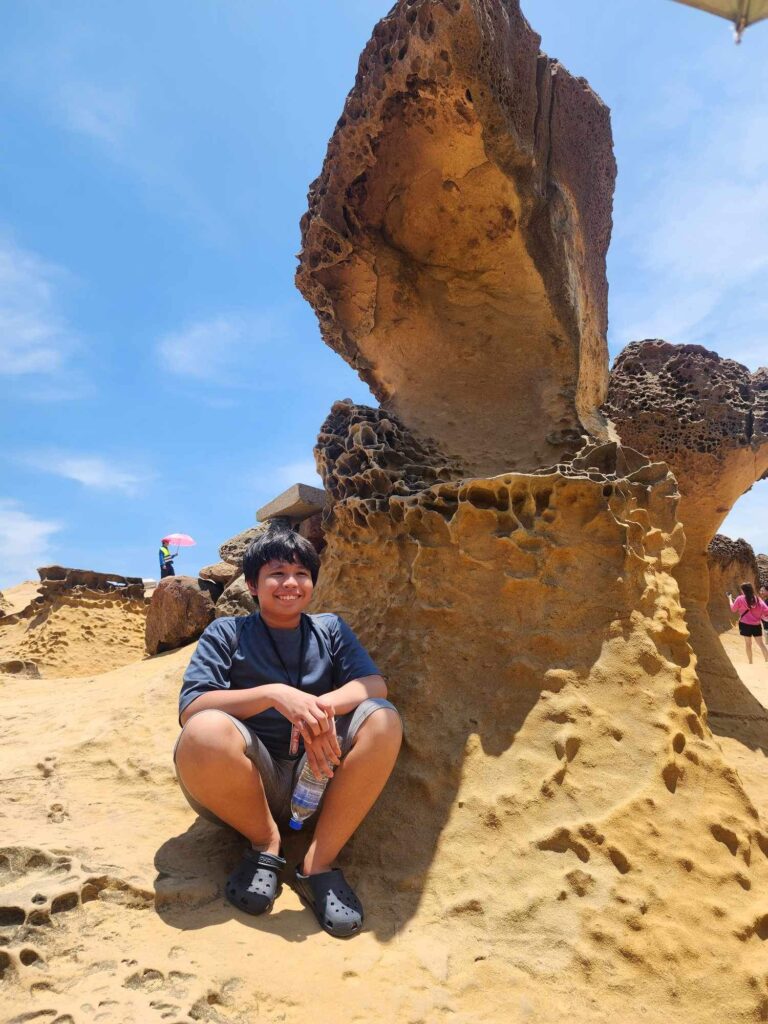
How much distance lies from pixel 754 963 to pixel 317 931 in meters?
1.19

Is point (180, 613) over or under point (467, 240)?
under

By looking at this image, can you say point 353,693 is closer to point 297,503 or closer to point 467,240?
point 467,240

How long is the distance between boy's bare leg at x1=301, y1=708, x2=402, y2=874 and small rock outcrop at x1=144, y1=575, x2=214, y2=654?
4.40 metres

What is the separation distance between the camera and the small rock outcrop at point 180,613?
6293 mm

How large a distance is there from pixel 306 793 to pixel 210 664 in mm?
473

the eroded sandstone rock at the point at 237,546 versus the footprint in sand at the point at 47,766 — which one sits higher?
the eroded sandstone rock at the point at 237,546

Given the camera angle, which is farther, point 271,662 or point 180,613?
point 180,613

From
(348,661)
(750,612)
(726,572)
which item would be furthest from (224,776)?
(726,572)

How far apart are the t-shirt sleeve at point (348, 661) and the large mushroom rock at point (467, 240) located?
4.63ft

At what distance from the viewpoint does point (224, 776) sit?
6.18 feet

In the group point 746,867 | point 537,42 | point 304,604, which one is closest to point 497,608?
point 304,604

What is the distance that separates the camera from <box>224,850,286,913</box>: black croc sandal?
1835 mm

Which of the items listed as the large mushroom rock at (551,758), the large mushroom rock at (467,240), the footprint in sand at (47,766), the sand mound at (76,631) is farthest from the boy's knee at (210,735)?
the sand mound at (76,631)

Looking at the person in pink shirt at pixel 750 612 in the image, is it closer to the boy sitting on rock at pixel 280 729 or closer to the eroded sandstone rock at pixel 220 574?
the eroded sandstone rock at pixel 220 574
